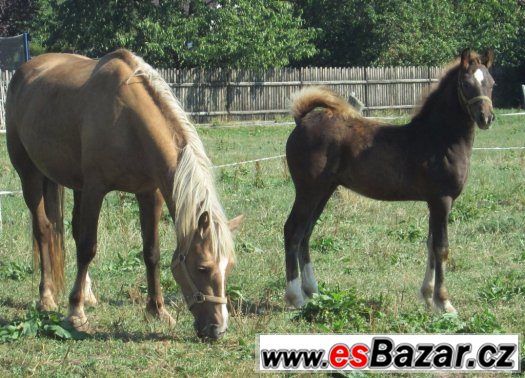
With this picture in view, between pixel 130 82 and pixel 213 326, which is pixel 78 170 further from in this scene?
pixel 213 326

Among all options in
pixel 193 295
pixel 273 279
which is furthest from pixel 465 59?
pixel 193 295

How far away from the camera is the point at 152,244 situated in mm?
7508

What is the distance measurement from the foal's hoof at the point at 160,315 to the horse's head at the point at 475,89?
2924 millimetres

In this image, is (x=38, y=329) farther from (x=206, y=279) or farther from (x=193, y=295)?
(x=206, y=279)

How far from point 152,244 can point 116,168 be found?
0.82m

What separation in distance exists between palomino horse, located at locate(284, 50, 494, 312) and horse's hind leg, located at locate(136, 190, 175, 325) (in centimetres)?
113

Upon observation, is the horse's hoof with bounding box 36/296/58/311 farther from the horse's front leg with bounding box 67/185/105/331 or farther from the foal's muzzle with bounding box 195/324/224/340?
the foal's muzzle with bounding box 195/324/224/340

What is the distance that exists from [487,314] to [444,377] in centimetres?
109

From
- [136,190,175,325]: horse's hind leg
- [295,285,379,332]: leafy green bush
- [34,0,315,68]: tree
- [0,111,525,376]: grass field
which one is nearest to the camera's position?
[0,111,525,376]: grass field

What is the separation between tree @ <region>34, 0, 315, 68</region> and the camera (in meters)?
30.3

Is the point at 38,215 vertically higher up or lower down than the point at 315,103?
lower down

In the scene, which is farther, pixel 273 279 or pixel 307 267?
pixel 273 279

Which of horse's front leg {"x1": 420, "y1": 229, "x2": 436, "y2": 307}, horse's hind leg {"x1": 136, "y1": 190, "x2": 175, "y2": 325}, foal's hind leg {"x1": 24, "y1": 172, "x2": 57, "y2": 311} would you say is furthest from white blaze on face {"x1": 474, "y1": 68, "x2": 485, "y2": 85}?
foal's hind leg {"x1": 24, "y1": 172, "x2": 57, "y2": 311}

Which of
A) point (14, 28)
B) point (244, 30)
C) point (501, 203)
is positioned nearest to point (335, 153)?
point (501, 203)
